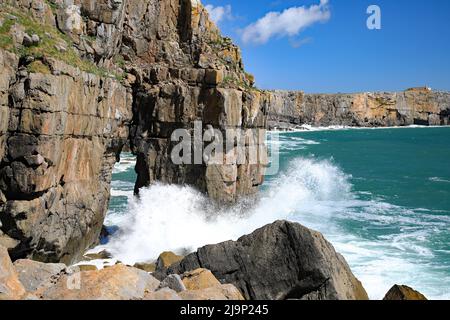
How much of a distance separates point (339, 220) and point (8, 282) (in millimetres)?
24881

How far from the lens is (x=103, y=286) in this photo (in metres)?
9.48

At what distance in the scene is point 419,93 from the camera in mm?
156625

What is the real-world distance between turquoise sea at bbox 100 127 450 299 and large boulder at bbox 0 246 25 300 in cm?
1368

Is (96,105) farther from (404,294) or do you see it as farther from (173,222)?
(404,294)

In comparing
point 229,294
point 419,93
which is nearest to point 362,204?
point 229,294

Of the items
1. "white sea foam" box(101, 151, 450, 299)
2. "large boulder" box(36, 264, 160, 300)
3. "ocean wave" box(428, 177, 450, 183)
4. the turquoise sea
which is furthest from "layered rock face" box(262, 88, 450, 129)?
"large boulder" box(36, 264, 160, 300)

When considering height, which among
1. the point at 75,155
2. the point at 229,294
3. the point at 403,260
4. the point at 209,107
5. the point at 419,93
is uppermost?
the point at 419,93

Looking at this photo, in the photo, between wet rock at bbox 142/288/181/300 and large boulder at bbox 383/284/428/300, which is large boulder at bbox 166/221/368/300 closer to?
large boulder at bbox 383/284/428/300

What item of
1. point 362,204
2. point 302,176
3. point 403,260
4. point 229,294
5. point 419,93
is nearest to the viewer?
point 229,294

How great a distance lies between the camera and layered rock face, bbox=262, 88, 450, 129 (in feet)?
494

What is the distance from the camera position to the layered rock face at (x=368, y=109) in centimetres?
15062

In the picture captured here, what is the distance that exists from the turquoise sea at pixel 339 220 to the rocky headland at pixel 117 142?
1.71 m
